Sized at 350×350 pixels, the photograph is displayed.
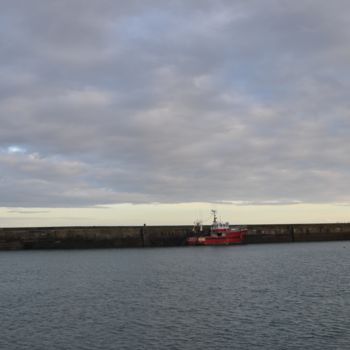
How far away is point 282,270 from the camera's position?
68.6 metres

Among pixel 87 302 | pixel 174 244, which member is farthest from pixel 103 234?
pixel 87 302

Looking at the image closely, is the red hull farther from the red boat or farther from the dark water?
the dark water

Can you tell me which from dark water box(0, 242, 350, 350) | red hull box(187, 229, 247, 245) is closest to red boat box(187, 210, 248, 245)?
red hull box(187, 229, 247, 245)

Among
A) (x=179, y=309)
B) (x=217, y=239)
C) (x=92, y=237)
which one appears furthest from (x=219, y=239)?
(x=179, y=309)

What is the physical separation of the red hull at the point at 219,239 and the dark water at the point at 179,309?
53324mm

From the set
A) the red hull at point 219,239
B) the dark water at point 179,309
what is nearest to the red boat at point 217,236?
the red hull at point 219,239

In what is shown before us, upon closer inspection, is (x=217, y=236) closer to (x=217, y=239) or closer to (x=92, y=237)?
(x=217, y=239)

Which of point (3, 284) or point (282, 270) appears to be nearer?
point (3, 284)

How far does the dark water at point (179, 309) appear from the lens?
31266 mm

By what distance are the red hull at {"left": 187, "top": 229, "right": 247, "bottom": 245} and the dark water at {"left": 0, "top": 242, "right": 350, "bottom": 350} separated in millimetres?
53324

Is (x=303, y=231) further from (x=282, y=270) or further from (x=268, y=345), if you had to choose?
(x=268, y=345)

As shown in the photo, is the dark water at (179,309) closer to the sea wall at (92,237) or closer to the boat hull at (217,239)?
the sea wall at (92,237)

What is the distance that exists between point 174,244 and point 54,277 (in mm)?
61335

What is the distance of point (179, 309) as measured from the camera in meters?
40.7
